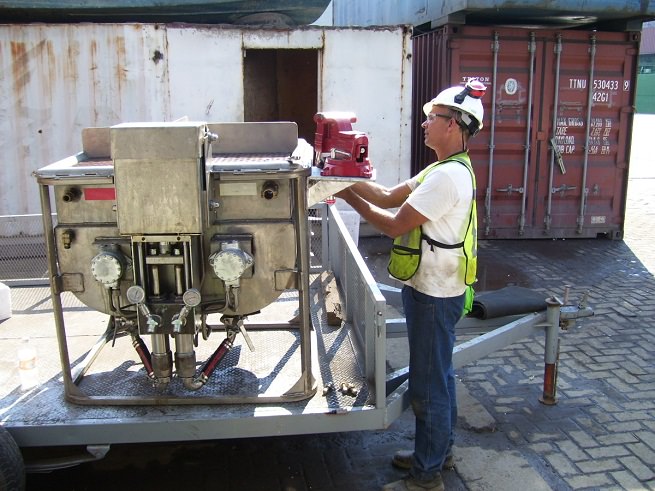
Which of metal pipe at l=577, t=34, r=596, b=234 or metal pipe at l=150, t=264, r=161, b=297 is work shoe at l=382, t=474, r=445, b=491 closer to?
metal pipe at l=150, t=264, r=161, b=297

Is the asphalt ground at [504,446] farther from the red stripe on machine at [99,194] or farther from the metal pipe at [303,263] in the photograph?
the red stripe on machine at [99,194]

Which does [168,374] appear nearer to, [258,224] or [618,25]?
[258,224]

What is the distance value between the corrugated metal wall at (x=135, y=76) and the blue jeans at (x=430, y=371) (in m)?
5.53

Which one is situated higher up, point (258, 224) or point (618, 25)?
point (618, 25)

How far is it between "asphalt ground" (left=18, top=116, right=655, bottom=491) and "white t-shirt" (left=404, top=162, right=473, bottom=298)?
1098 millimetres

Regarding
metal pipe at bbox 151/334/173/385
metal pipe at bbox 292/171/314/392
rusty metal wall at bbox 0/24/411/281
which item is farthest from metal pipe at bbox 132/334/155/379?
rusty metal wall at bbox 0/24/411/281

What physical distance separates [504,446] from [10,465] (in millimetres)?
2549

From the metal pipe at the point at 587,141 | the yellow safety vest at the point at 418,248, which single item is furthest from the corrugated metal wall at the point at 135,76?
the yellow safety vest at the point at 418,248

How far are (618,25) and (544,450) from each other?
6.83 meters

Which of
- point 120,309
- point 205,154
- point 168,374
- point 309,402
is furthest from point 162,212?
point 309,402

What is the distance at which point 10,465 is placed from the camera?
8.73ft

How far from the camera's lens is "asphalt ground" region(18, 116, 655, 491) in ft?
10.9

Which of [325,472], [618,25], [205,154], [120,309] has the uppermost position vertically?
[618,25]

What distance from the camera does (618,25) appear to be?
332 inches
